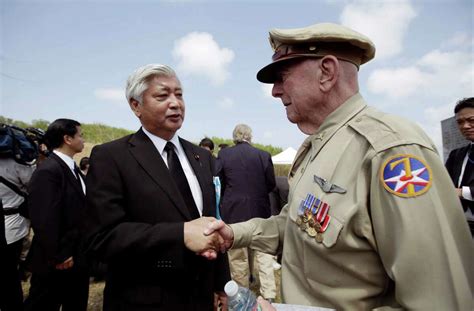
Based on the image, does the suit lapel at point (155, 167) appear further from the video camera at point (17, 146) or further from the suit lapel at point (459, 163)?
the suit lapel at point (459, 163)

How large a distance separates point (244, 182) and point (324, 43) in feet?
13.6

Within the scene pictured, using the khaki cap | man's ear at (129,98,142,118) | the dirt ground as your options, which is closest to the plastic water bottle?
the khaki cap

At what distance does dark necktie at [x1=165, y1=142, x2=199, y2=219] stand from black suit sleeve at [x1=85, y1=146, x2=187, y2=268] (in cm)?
27

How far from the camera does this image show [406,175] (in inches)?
43.0

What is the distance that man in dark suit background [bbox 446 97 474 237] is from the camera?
3.48m

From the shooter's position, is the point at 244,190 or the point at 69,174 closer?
the point at 69,174

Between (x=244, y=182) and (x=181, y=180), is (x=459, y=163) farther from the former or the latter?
(x=181, y=180)

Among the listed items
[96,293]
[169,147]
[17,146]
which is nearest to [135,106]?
[169,147]

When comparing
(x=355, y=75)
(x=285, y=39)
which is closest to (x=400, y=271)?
(x=355, y=75)

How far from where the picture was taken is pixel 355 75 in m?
1.55

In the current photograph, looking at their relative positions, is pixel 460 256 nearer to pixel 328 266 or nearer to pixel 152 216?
pixel 328 266

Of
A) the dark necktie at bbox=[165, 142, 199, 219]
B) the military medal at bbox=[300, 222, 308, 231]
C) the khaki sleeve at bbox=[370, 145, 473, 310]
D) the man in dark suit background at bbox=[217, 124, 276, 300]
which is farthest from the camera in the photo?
the man in dark suit background at bbox=[217, 124, 276, 300]

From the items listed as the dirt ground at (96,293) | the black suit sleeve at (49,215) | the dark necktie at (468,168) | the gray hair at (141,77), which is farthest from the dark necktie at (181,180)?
the dirt ground at (96,293)

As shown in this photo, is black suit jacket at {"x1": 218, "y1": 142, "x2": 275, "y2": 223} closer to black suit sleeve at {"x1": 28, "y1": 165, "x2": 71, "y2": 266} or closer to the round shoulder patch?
black suit sleeve at {"x1": 28, "y1": 165, "x2": 71, "y2": 266}
